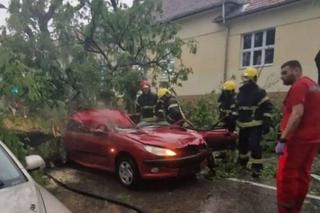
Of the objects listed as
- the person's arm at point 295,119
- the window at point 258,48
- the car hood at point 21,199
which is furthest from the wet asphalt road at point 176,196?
the window at point 258,48

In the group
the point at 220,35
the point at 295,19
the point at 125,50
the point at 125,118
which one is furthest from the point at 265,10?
the point at 125,118

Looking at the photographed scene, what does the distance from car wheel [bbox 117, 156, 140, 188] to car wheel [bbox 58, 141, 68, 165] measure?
1.87 metres

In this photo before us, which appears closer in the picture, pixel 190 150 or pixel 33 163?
pixel 33 163

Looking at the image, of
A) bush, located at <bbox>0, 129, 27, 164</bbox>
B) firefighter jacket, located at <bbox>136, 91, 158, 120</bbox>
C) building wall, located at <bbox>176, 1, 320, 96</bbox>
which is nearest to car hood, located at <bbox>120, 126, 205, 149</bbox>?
bush, located at <bbox>0, 129, 27, 164</bbox>

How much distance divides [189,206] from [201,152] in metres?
1.08

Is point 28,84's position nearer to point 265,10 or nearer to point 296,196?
point 296,196

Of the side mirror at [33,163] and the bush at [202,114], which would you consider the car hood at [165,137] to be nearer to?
the side mirror at [33,163]

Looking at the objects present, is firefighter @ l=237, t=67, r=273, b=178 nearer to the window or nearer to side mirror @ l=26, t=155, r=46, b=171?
side mirror @ l=26, t=155, r=46, b=171

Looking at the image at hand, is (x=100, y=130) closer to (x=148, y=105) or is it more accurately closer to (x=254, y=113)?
(x=148, y=105)

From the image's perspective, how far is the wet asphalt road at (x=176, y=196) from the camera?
5617mm

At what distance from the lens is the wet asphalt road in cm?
562

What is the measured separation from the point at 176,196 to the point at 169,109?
2.97 m

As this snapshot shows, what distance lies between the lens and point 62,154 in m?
8.22

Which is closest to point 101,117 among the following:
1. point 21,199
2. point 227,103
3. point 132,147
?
point 132,147
